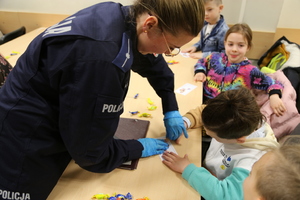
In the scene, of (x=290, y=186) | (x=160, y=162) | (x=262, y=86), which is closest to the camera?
(x=290, y=186)

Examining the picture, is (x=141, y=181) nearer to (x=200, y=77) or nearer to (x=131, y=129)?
(x=131, y=129)

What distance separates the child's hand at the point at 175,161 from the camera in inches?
38.1

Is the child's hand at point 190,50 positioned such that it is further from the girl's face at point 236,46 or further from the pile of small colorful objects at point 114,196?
the pile of small colorful objects at point 114,196

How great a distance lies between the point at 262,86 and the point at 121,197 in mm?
1331

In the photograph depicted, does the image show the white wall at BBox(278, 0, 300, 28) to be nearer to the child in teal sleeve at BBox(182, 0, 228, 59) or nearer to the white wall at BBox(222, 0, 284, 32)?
the white wall at BBox(222, 0, 284, 32)

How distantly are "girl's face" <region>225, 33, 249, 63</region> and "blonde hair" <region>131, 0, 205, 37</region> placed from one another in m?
1.11

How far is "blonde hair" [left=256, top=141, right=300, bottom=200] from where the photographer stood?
572 millimetres

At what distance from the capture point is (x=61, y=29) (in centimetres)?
71

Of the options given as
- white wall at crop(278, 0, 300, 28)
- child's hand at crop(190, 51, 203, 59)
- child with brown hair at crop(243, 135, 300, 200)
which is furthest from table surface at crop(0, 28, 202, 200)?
white wall at crop(278, 0, 300, 28)

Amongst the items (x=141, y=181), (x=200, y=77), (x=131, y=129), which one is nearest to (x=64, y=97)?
(x=141, y=181)

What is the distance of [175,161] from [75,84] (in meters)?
0.55

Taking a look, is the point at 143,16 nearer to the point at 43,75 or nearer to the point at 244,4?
the point at 43,75

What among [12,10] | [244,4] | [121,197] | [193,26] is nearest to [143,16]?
[193,26]

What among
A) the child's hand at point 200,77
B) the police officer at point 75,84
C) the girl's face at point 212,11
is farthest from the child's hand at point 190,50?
the police officer at point 75,84
